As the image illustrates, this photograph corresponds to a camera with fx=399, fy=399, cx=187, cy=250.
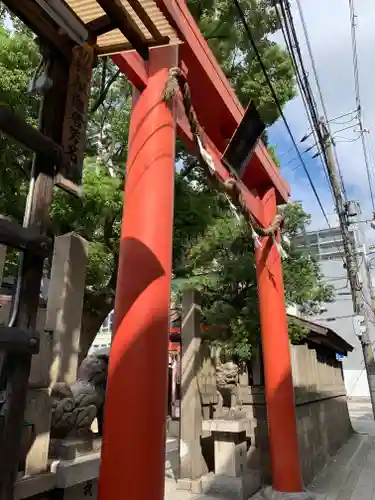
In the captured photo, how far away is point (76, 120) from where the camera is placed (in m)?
2.33

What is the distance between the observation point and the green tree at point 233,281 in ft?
24.1

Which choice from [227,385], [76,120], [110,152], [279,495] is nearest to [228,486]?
[279,495]

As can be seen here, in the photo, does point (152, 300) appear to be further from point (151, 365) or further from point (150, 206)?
point (150, 206)

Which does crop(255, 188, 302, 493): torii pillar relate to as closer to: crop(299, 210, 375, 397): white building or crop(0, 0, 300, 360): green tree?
crop(0, 0, 300, 360): green tree

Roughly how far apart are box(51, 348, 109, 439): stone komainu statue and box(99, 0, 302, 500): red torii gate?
1.00 ft

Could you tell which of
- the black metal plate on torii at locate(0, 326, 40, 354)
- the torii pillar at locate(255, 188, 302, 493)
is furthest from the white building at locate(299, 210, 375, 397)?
the black metal plate on torii at locate(0, 326, 40, 354)

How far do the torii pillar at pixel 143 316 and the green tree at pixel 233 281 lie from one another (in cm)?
281

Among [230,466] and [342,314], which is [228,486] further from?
[342,314]

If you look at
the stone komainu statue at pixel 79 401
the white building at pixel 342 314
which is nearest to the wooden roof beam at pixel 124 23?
the stone komainu statue at pixel 79 401

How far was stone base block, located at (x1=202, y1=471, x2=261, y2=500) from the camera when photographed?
5.44m

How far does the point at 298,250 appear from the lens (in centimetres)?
943

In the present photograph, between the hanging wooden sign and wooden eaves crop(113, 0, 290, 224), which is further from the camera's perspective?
wooden eaves crop(113, 0, 290, 224)

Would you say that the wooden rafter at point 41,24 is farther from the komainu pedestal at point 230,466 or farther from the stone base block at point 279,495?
the stone base block at point 279,495

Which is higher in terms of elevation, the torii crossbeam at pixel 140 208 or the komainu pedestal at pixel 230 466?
the torii crossbeam at pixel 140 208
